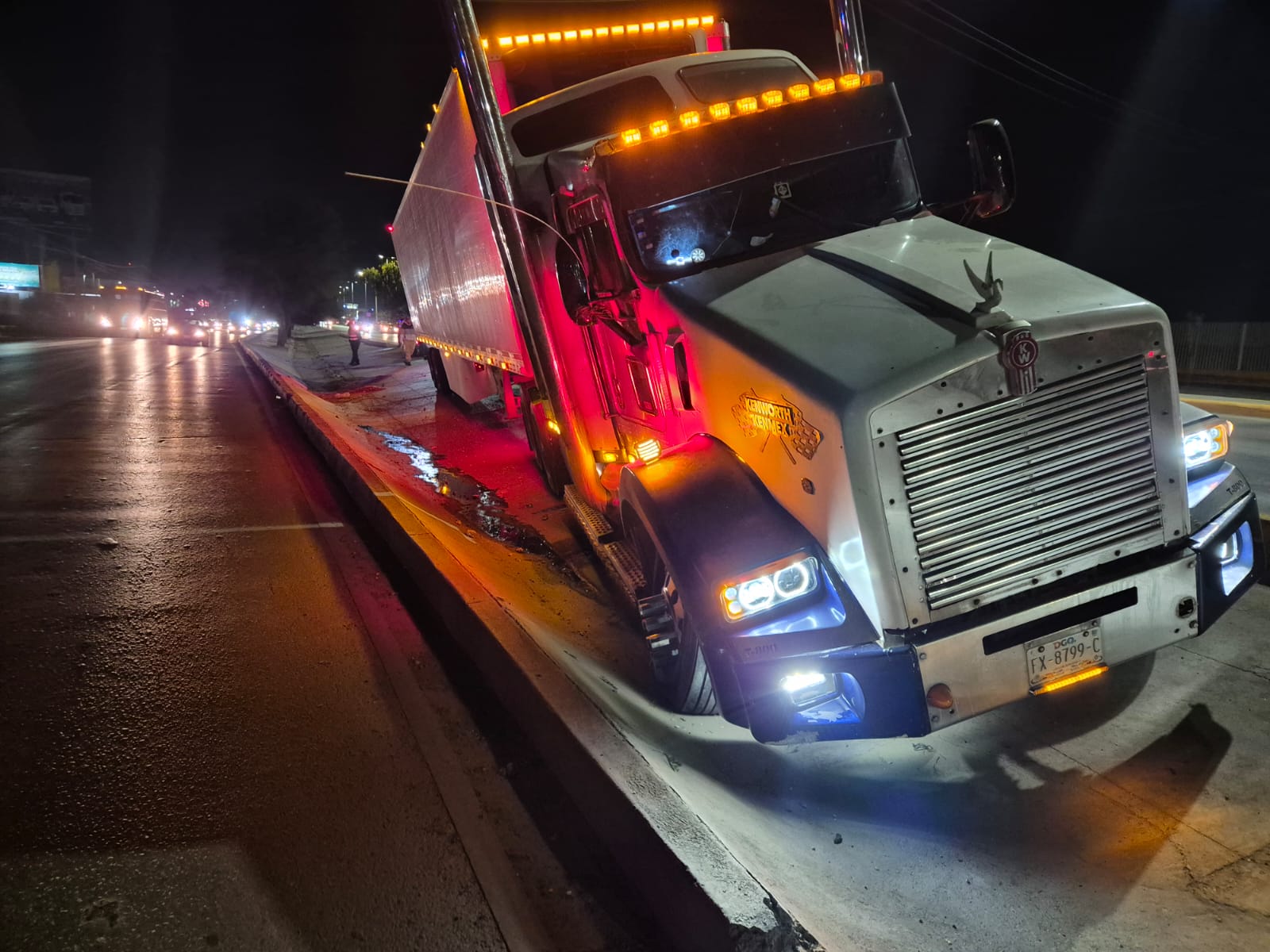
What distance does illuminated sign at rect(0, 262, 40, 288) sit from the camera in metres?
65.4

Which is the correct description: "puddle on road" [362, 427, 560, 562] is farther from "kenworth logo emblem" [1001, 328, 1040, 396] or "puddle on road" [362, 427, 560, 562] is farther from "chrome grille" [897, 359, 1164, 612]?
"kenworth logo emblem" [1001, 328, 1040, 396]

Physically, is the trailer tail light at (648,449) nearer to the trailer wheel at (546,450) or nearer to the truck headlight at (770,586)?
the truck headlight at (770,586)

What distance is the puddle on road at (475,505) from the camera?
781 centimetres

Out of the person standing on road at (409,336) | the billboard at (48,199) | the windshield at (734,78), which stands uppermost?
the billboard at (48,199)

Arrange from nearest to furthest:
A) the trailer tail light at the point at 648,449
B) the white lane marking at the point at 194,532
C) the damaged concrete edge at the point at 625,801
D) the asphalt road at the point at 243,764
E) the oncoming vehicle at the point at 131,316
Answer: the damaged concrete edge at the point at 625,801 < the asphalt road at the point at 243,764 < the trailer tail light at the point at 648,449 < the white lane marking at the point at 194,532 < the oncoming vehicle at the point at 131,316

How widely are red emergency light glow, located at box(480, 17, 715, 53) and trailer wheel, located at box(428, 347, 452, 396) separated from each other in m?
8.41

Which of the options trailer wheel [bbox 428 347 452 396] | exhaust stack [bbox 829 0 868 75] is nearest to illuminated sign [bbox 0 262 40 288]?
trailer wheel [bbox 428 347 452 396]

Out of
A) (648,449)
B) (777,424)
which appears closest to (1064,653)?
(777,424)

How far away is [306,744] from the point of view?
3.90 metres

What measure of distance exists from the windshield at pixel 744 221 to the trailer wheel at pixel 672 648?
59.8 inches

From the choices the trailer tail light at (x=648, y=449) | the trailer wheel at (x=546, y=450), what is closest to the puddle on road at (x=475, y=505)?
the trailer wheel at (x=546, y=450)

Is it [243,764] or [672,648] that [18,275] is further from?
[672,648]

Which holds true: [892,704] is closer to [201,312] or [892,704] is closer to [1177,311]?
[1177,311]

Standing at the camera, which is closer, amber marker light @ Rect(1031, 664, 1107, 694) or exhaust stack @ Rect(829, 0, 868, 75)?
amber marker light @ Rect(1031, 664, 1107, 694)
